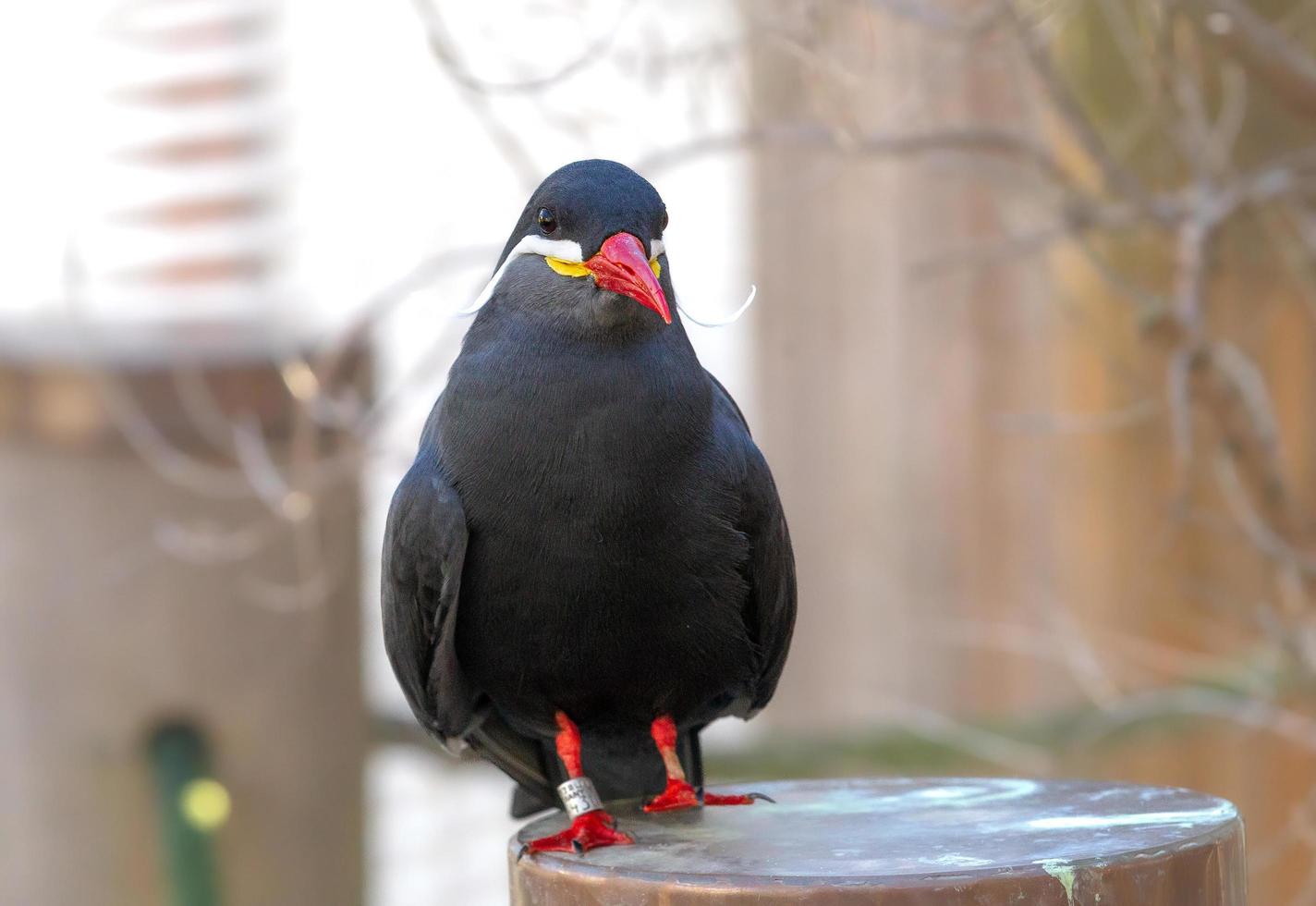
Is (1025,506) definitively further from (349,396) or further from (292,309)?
(292,309)

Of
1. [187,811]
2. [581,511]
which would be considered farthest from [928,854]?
[187,811]

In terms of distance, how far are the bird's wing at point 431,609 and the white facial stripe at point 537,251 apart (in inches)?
10.6

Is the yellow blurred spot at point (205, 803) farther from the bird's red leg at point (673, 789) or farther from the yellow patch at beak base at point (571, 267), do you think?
the yellow patch at beak base at point (571, 267)

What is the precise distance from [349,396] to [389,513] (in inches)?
72.6

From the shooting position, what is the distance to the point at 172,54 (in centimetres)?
461

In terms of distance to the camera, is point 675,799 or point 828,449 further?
point 828,449

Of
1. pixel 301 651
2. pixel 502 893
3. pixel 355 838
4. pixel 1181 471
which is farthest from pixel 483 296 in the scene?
pixel 502 893

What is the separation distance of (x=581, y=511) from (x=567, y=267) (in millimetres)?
350

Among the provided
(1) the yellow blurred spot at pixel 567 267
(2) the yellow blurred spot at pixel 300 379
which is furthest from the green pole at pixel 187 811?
(1) the yellow blurred spot at pixel 567 267

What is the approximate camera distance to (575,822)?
87.2 inches

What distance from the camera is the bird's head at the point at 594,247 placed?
81.4 inches

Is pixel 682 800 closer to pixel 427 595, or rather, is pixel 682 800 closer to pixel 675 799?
pixel 675 799

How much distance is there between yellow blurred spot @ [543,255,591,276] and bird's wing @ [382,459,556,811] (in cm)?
35

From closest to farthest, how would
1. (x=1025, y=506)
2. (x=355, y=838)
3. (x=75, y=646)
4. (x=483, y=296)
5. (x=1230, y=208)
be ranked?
(x=483, y=296), (x=1230, y=208), (x=75, y=646), (x=355, y=838), (x=1025, y=506)
